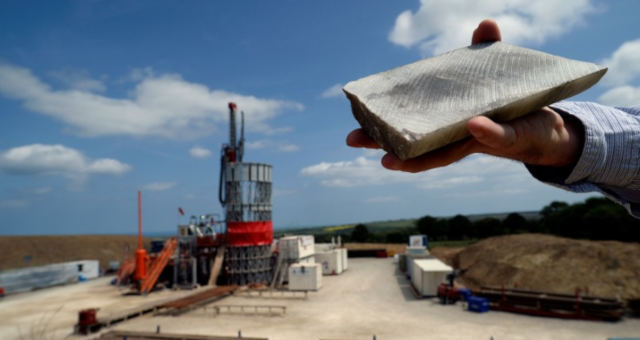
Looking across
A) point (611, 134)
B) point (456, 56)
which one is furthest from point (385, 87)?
point (611, 134)

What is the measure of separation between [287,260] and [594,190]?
35.8 metres

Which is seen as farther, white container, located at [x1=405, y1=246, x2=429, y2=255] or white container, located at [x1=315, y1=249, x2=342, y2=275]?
white container, located at [x1=315, y1=249, x2=342, y2=275]

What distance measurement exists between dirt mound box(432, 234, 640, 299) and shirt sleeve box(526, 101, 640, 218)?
2752 cm

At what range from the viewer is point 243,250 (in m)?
36.6

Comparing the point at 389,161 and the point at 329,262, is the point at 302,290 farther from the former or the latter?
the point at 389,161

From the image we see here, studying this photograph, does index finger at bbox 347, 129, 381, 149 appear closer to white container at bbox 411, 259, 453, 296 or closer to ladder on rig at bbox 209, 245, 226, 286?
white container at bbox 411, 259, 453, 296

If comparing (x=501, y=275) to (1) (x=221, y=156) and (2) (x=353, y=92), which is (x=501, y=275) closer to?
(1) (x=221, y=156)

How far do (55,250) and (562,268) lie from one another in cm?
7219

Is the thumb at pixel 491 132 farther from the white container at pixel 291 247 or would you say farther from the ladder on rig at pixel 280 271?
the white container at pixel 291 247

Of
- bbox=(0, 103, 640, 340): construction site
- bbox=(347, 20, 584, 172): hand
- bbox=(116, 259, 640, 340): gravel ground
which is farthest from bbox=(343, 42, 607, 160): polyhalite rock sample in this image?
bbox=(116, 259, 640, 340): gravel ground

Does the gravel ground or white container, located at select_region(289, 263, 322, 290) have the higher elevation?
white container, located at select_region(289, 263, 322, 290)

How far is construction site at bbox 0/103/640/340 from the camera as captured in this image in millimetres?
20734

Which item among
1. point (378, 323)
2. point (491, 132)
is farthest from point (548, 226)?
point (491, 132)

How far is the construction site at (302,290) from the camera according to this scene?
68.0ft
